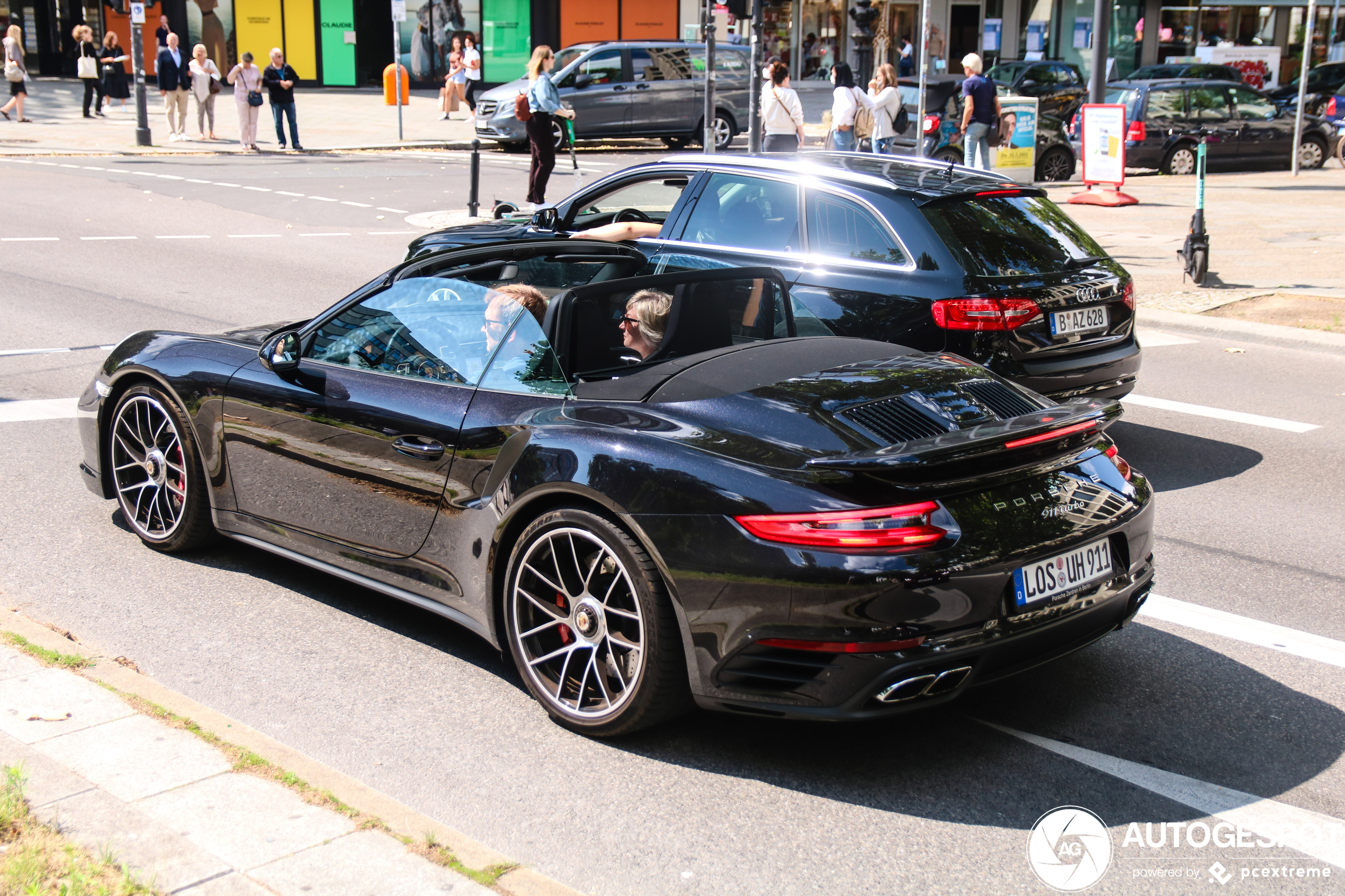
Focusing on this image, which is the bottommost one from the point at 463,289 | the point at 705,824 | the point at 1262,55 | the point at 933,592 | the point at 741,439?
the point at 705,824

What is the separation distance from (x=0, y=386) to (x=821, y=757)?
6.91 meters

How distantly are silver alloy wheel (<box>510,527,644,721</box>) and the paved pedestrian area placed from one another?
933 millimetres

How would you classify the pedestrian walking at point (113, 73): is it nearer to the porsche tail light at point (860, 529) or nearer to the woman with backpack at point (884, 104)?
the woman with backpack at point (884, 104)

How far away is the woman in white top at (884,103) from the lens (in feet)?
60.3

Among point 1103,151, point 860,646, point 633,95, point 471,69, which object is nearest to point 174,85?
point 471,69

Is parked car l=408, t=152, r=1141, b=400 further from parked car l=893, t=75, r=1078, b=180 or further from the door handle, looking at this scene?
parked car l=893, t=75, r=1078, b=180

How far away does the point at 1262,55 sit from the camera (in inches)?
1644

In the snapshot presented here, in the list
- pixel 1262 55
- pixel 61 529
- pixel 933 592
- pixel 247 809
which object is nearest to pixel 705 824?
pixel 933 592

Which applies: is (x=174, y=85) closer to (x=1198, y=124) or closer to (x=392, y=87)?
(x=392, y=87)

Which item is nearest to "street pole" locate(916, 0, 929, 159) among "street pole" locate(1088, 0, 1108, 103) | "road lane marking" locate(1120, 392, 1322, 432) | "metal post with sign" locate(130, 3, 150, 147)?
"street pole" locate(1088, 0, 1108, 103)

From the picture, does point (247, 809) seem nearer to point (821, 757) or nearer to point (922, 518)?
point (821, 757)

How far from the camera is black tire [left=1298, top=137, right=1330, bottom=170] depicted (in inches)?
990

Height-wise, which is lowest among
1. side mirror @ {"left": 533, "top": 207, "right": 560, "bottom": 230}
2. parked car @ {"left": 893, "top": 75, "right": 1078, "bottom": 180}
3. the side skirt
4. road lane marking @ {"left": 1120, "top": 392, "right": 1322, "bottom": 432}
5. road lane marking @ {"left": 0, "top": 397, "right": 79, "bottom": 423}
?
road lane marking @ {"left": 1120, "top": 392, "right": 1322, "bottom": 432}
